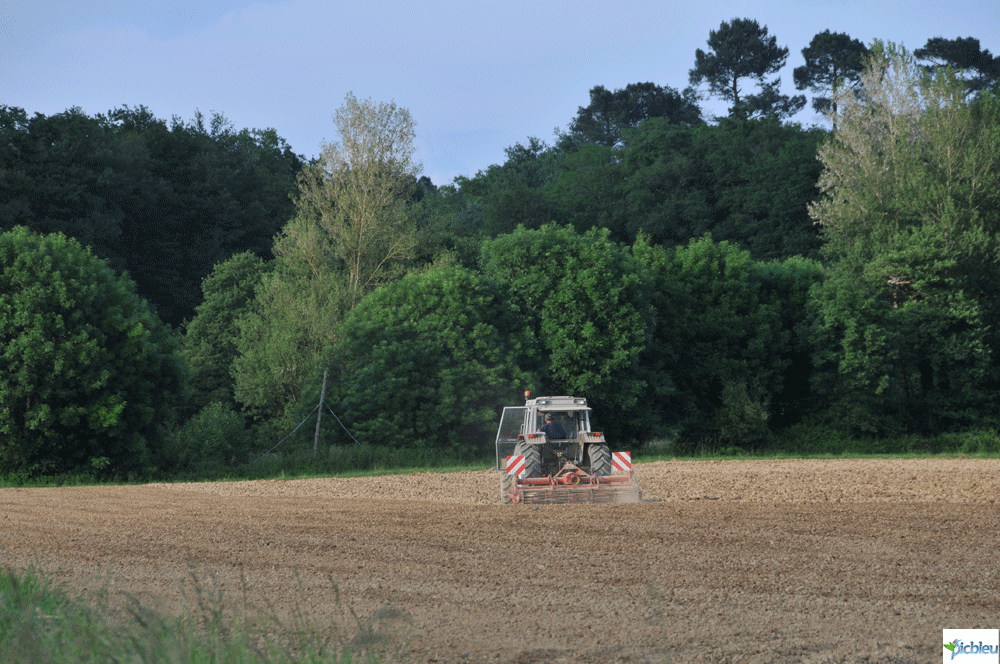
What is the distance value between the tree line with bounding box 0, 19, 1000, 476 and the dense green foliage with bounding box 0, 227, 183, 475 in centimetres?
8

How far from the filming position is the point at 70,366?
25.9 m

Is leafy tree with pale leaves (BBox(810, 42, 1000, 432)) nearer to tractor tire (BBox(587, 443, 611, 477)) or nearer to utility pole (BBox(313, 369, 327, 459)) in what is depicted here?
utility pole (BBox(313, 369, 327, 459))

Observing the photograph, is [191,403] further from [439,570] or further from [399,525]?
[439,570]

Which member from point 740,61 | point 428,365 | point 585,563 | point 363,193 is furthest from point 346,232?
point 740,61

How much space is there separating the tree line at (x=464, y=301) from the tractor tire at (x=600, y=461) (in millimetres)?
15353

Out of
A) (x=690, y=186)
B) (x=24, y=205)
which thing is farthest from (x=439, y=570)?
(x=690, y=186)

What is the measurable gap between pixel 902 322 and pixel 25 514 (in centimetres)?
3830

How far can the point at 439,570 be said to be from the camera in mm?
10352
